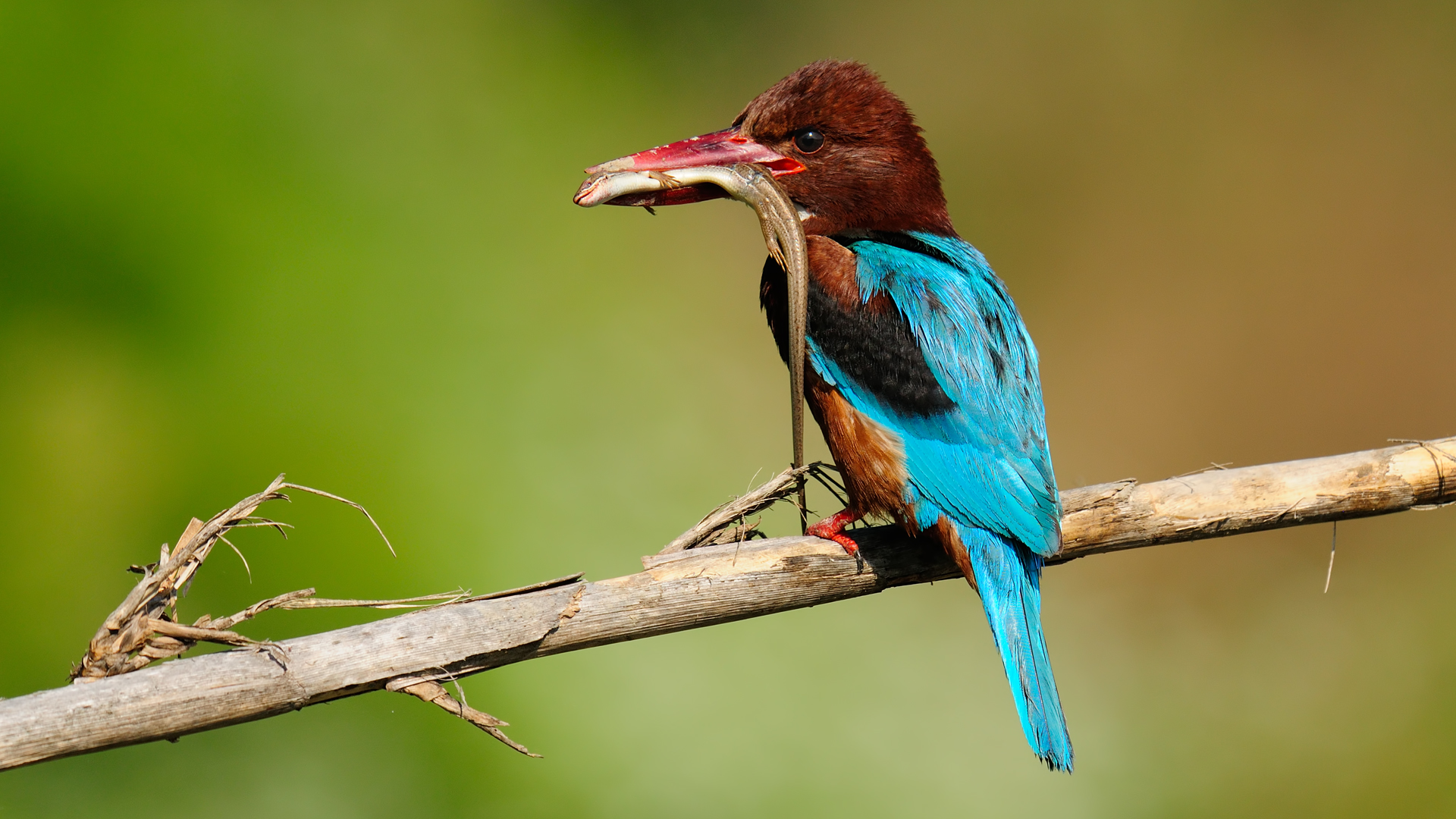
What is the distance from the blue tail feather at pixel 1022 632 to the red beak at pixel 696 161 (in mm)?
814

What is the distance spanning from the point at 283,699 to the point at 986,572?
1.06 m

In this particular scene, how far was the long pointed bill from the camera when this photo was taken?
1.78 meters

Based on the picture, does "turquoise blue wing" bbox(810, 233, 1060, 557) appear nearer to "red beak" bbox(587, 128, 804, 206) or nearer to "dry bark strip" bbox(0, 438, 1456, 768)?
"dry bark strip" bbox(0, 438, 1456, 768)

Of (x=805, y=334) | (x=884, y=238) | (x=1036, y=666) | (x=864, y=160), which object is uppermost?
(x=864, y=160)

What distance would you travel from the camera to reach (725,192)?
1.96 metres

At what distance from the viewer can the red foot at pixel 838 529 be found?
5.27 feet

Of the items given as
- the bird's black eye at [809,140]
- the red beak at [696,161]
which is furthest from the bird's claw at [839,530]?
the bird's black eye at [809,140]

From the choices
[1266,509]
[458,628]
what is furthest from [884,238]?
[458,628]

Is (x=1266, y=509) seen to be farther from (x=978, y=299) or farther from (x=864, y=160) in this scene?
(x=864, y=160)

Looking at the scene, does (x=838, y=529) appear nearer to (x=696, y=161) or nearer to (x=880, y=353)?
(x=880, y=353)

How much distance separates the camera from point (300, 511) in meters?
3.12

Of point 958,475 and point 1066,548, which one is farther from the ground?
point 958,475

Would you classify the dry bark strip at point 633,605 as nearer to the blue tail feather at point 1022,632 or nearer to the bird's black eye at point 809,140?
the blue tail feather at point 1022,632

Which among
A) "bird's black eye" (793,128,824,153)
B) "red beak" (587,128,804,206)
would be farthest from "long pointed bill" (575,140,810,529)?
"bird's black eye" (793,128,824,153)
